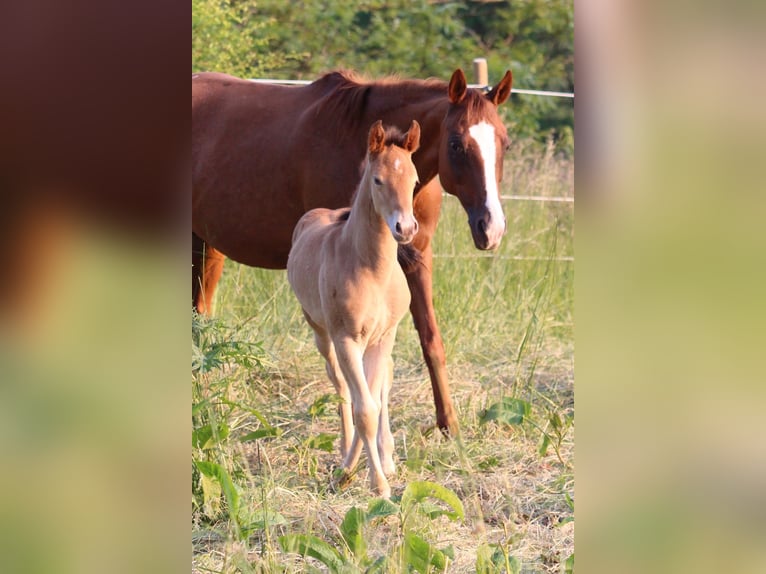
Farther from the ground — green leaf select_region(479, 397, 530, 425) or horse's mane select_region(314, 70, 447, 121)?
horse's mane select_region(314, 70, 447, 121)

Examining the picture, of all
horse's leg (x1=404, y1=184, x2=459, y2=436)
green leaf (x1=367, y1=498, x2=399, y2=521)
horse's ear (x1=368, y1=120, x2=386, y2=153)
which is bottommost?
green leaf (x1=367, y1=498, x2=399, y2=521)

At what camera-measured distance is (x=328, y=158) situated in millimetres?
3613

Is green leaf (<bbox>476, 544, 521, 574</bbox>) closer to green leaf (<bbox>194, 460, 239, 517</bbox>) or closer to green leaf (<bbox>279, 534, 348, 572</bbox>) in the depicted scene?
green leaf (<bbox>279, 534, 348, 572</bbox>)

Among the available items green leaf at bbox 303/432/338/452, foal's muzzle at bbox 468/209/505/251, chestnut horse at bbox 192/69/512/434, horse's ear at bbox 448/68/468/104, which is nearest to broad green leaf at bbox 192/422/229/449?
green leaf at bbox 303/432/338/452

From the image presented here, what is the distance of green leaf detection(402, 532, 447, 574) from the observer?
227 cm

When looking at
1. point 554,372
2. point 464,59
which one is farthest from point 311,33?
point 554,372

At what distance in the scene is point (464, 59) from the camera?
9.40 meters

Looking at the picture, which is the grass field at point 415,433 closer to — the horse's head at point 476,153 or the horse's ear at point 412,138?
the horse's head at point 476,153

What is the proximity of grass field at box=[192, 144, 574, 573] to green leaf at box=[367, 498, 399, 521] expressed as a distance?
3cm

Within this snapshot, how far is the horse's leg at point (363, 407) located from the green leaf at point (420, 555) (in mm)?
606

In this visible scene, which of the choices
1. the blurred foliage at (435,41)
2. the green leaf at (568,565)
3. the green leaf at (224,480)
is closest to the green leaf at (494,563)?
the green leaf at (568,565)
